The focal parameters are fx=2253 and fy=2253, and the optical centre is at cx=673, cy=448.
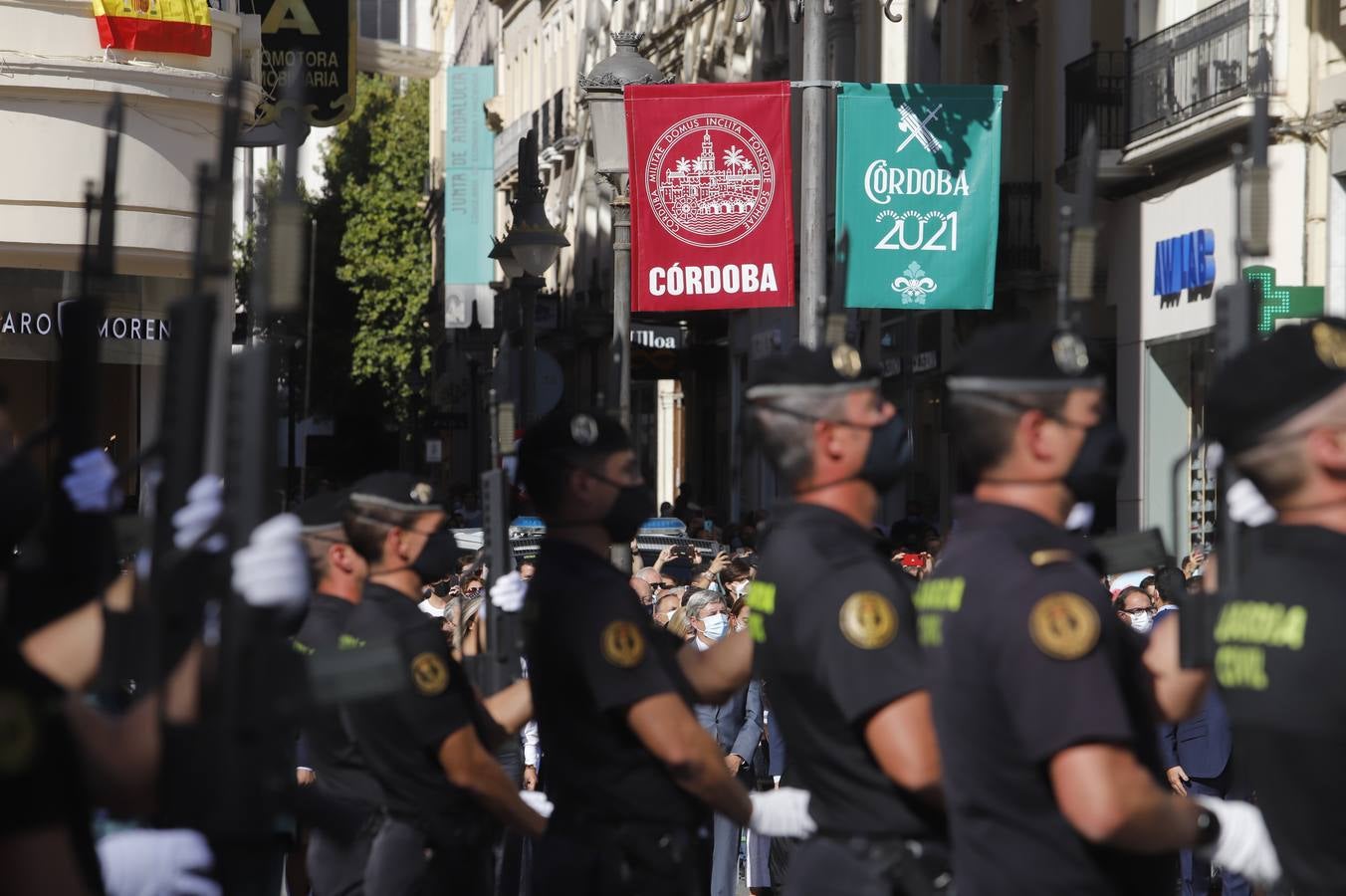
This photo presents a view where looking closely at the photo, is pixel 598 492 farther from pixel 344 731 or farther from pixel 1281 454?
pixel 1281 454

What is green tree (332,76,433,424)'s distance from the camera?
56.4m

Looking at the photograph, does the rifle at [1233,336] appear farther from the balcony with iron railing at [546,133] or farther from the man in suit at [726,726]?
the balcony with iron railing at [546,133]

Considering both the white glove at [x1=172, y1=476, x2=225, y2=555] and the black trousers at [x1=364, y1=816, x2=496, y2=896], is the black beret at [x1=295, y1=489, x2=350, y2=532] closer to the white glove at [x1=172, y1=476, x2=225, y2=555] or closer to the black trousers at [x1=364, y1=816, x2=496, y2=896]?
the black trousers at [x1=364, y1=816, x2=496, y2=896]

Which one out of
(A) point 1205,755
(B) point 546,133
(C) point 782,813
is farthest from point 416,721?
(B) point 546,133

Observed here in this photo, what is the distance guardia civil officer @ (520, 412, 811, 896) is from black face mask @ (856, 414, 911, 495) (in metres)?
0.76

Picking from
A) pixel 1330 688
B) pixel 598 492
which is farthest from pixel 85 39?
pixel 1330 688

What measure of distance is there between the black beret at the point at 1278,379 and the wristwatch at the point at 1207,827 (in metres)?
0.77

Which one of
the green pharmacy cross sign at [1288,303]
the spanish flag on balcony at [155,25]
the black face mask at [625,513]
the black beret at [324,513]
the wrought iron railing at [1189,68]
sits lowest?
the black beret at [324,513]

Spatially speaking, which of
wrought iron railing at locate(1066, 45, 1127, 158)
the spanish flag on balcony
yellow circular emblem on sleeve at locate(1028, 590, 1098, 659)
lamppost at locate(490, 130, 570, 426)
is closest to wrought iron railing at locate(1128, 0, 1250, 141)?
wrought iron railing at locate(1066, 45, 1127, 158)

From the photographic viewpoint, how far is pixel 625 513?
6.04 metres

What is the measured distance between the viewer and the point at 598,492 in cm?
601

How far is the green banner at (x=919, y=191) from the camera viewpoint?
14.1m

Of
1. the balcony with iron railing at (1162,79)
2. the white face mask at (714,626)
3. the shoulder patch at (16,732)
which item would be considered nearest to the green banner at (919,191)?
the white face mask at (714,626)

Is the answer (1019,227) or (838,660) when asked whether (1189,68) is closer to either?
(1019,227)
